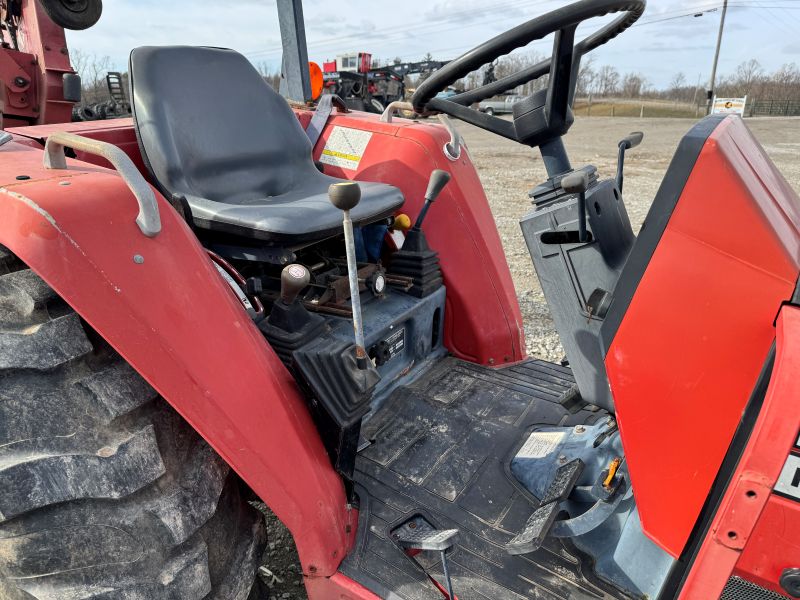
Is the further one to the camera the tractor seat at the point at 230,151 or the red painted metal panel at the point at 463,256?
the red painted metal panel at the point at 463,256

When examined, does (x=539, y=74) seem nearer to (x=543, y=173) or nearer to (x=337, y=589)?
(x=337, y=589)

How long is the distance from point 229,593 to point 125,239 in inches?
30.5

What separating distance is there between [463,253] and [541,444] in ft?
2.88

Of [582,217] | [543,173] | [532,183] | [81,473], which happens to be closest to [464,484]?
[582,217]

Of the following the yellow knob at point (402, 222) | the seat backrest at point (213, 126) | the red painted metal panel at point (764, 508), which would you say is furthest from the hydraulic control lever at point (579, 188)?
the seat backrest at point (213, 126)

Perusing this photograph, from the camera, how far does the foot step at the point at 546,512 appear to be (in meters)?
1.33

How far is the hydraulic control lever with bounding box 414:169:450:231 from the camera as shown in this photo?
2.06 meters

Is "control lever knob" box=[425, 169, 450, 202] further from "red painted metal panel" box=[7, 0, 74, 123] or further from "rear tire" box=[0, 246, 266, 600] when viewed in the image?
"red painted metal panel" box=[7, 0, 74, 123]

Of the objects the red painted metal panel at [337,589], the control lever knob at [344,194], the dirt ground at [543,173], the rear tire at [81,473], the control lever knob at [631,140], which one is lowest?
the dirt ground at [543,173]

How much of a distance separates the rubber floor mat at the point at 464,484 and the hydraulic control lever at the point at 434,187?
0.61m

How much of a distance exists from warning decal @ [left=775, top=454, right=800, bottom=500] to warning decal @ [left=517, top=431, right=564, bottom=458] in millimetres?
792

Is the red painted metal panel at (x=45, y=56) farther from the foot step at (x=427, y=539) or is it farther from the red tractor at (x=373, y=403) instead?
the foot step at (x=427, y=539)

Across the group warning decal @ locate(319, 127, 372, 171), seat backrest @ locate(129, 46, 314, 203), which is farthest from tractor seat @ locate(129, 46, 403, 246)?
warning decal @ locate(319, 127, 372, 171)

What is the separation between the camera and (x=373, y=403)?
1943 millimetres
